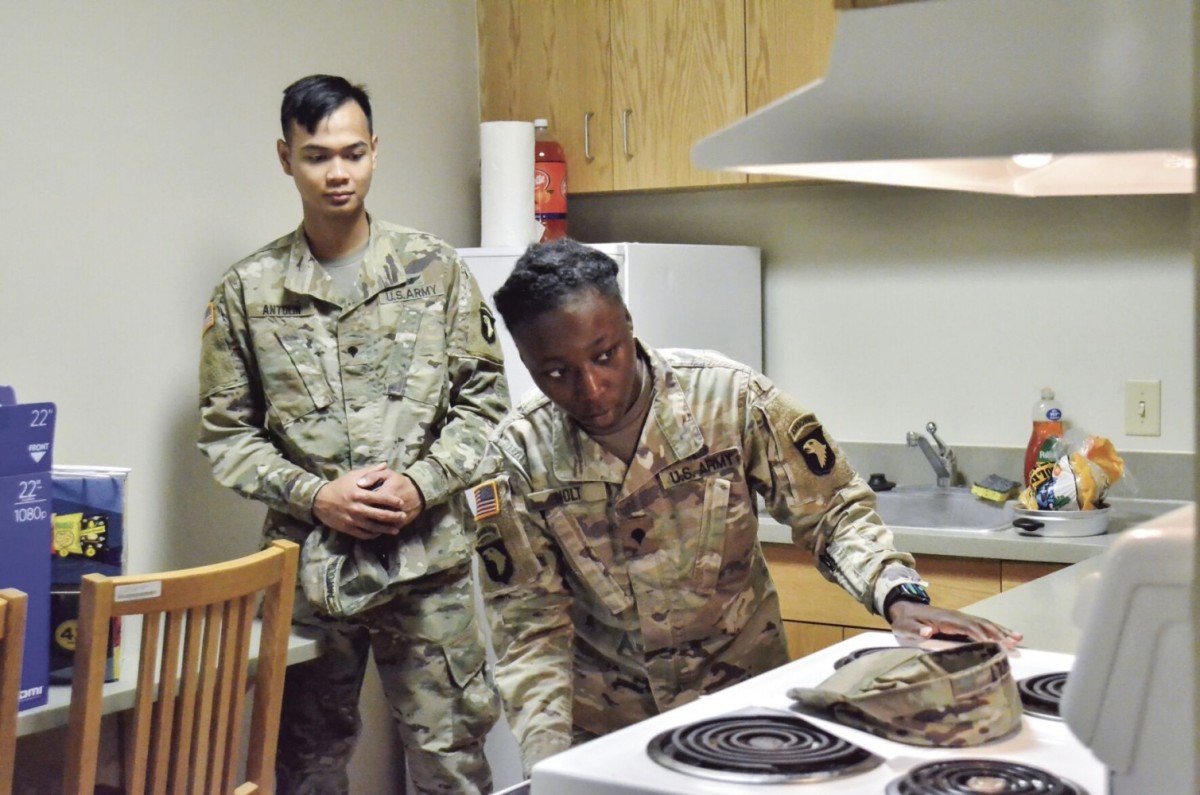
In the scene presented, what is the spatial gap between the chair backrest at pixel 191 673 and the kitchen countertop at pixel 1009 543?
3.50 feet

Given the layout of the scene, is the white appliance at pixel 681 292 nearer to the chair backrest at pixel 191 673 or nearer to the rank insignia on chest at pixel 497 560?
the chair backrest at pixel 191 673

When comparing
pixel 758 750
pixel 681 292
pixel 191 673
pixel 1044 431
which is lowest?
pixel 191 673

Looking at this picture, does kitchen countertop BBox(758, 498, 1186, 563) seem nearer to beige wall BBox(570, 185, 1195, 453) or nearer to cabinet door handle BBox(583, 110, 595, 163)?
beige wall BBox(570, 185, 1195, 453)

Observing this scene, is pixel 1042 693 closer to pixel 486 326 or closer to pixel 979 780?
pixel 979 780

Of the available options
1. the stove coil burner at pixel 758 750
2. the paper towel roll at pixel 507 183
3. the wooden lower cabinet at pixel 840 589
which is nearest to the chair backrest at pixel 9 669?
the stove coil burner at pixel 758 750

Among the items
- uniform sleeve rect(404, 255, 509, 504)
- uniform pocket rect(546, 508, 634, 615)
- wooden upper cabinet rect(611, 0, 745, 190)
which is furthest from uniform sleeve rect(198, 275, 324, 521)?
wooden upper cabinet rect(611, 0, 745, 190)

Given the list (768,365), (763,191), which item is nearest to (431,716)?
(768,365)

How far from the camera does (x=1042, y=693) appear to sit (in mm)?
1402

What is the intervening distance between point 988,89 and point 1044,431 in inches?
94.7

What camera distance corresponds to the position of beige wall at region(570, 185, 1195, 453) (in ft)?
10.2

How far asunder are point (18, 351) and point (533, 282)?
1.39m

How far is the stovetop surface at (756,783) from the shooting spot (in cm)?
118

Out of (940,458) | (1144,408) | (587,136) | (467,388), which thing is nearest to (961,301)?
(940,458)

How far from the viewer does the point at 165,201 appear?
294 cm
